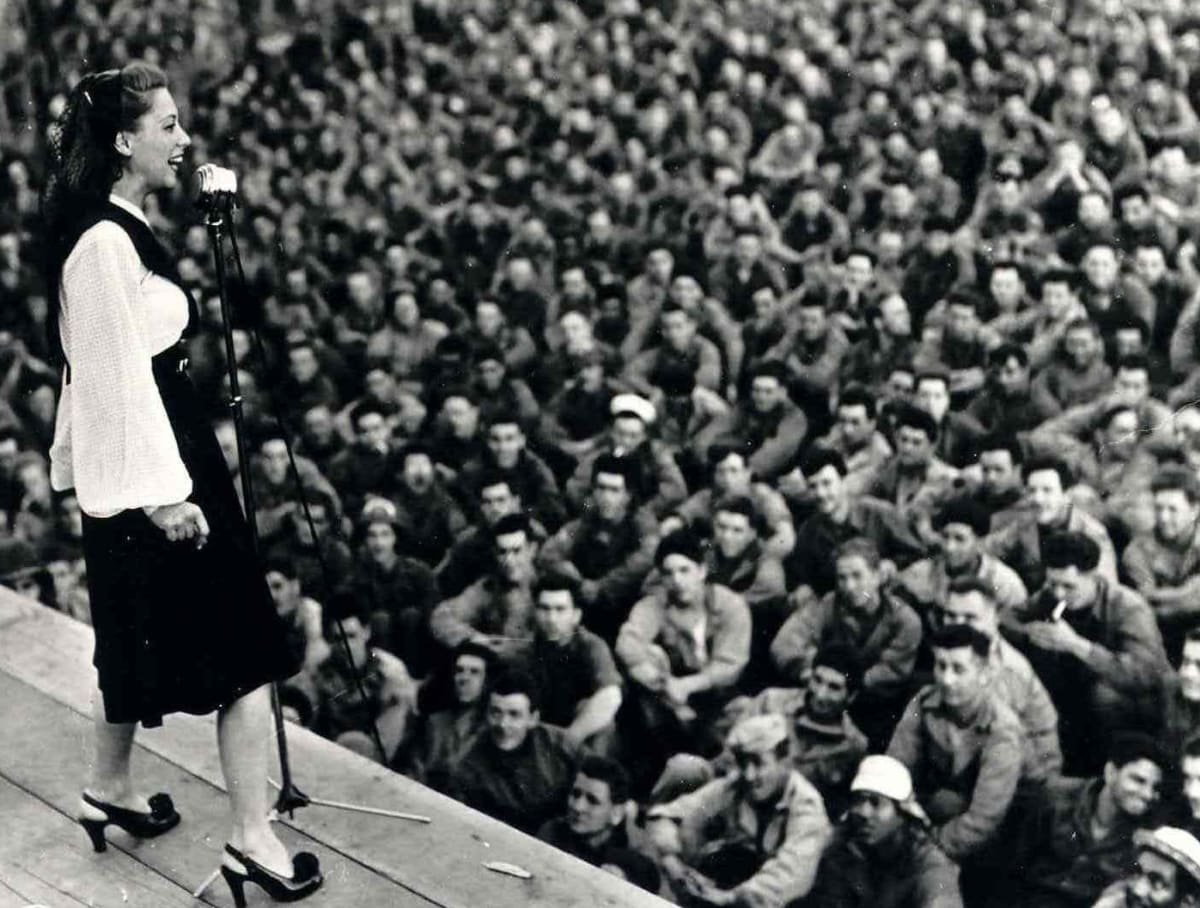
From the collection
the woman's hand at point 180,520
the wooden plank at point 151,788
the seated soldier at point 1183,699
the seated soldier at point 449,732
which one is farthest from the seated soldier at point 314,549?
the seated soldier at point 1183,699

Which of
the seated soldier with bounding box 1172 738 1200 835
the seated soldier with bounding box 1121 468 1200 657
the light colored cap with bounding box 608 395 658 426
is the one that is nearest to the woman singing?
the seated soldier with bounding box 1172 738 1200 835

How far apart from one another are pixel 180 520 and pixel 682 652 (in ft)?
6.94

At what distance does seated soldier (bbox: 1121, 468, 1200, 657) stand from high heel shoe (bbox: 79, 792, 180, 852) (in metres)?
2.11

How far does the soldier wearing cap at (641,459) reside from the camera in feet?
14.2

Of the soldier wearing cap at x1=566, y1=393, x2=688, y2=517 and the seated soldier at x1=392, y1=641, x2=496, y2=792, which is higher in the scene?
the soldier wearing cap at x1=566, y1=393, x2=688, y2=517

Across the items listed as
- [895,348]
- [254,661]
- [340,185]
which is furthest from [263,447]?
[254,661]

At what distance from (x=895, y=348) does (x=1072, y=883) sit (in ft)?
7.43

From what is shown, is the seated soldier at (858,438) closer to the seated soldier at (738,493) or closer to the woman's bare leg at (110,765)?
the seated soldier at (738,493)

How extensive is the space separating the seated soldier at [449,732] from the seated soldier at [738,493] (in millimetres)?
807

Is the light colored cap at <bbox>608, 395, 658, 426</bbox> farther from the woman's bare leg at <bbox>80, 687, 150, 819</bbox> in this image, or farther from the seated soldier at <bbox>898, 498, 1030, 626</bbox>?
the woman's bare leg at <bbox>80, 687, 150, 819</bbox>

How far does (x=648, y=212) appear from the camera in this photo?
554 cm

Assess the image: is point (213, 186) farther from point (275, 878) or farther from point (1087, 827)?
point (1087, 827)

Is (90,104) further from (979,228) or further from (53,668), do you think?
(979,228)

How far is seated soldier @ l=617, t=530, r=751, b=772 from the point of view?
11.4 ft
